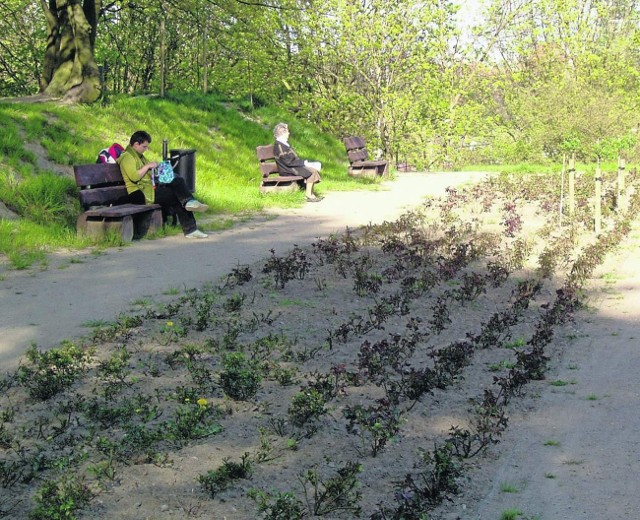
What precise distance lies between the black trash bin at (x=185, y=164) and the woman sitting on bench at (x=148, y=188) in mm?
1451

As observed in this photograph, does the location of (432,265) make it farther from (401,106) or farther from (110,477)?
(401,106)

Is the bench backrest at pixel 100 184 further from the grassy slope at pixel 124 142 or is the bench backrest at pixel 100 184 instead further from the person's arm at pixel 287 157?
the person's arm at pixel 287 157

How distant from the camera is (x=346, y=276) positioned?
29.1 feet

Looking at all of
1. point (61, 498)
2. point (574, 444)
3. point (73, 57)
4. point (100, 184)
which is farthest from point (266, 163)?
point (61, 498)

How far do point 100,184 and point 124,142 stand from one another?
4802 mm

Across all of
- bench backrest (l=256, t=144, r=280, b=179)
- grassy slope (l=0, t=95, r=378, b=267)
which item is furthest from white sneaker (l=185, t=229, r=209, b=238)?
bench backrest (l=256, t=144, r=280, b=179)

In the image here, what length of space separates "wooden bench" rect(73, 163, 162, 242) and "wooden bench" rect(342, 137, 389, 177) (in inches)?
370

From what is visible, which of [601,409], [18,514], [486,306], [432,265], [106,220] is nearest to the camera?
[18,514]

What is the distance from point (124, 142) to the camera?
15914mm

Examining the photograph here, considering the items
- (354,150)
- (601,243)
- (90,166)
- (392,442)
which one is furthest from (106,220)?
(354,150)

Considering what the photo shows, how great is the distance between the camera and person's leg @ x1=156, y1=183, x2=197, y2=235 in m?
11.3

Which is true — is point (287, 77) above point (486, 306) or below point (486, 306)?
above

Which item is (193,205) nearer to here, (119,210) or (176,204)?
(176,204)

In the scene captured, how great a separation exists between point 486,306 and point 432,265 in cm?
163
